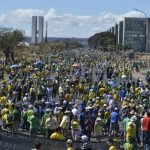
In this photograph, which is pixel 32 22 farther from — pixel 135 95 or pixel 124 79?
pixel 135 95

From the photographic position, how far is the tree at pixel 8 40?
8600cm

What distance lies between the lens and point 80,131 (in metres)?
20.3

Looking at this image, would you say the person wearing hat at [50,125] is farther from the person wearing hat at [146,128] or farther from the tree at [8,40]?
the tree at [8,40]

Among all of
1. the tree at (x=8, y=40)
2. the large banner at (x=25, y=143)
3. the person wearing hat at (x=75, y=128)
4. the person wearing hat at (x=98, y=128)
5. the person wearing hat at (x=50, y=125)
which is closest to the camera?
the large banner at (x=25, y=143)

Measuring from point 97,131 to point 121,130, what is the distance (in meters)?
1.83

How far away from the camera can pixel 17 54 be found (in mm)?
98938

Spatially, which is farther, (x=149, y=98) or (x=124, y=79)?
(x=124, y=79)

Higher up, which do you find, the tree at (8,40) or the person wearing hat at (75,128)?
the tree at (8,40)

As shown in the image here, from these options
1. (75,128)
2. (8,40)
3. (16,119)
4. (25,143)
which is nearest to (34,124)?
(16,119)

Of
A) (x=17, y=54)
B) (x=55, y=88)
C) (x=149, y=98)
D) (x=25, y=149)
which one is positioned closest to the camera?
(x=25, y=149)

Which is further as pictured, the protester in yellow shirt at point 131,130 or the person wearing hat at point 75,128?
the person wearing hat at point 75,128

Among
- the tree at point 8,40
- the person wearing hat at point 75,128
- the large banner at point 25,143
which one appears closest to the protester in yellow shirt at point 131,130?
the person wearing hat at point 75,128

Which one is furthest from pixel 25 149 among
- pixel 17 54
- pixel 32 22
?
pixel 32 22

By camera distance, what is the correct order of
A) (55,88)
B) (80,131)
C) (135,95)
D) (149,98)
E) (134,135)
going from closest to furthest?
1. (134,135)
2. (80,131)
3. (149,98)
4. (135,95)
5. (55,88)
